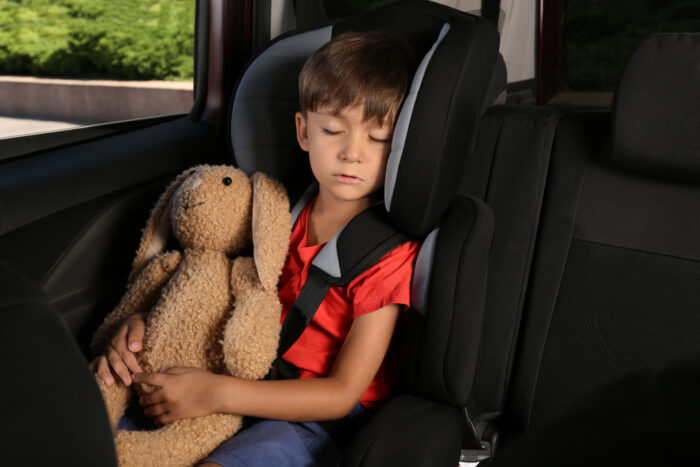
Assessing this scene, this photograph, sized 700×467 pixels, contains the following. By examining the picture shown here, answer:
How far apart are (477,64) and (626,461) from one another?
90 cm

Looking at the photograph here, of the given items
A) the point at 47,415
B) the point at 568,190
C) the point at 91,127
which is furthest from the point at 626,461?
the point at 91,127

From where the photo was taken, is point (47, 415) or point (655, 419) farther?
point (47, 415)

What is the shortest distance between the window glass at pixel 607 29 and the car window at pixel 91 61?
1435 millimetres

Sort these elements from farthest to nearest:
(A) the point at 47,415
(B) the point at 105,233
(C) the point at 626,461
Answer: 1. (B) the point at 105,233
2. (A) the point at 47,415
3. (C) the point at 626,461

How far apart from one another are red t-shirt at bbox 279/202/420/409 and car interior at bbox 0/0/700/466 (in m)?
0.05

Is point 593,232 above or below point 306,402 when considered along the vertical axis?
above

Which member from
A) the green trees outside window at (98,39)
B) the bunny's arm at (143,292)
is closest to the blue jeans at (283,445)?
the bunny's arm at (143,292)

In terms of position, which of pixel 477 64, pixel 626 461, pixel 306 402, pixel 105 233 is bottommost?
pixel 306 402

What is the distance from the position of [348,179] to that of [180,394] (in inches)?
18.7

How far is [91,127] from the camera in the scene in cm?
167

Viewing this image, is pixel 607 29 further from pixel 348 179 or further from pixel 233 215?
pixel 233 215

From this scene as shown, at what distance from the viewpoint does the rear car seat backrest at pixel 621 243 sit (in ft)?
3.73

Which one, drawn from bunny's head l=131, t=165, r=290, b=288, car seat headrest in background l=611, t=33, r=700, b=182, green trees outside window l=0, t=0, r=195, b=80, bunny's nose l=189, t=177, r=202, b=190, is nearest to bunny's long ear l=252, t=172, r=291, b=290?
bunny's head l=131, t=165, r=290, b=288

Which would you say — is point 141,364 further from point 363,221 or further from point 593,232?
point 593,232
